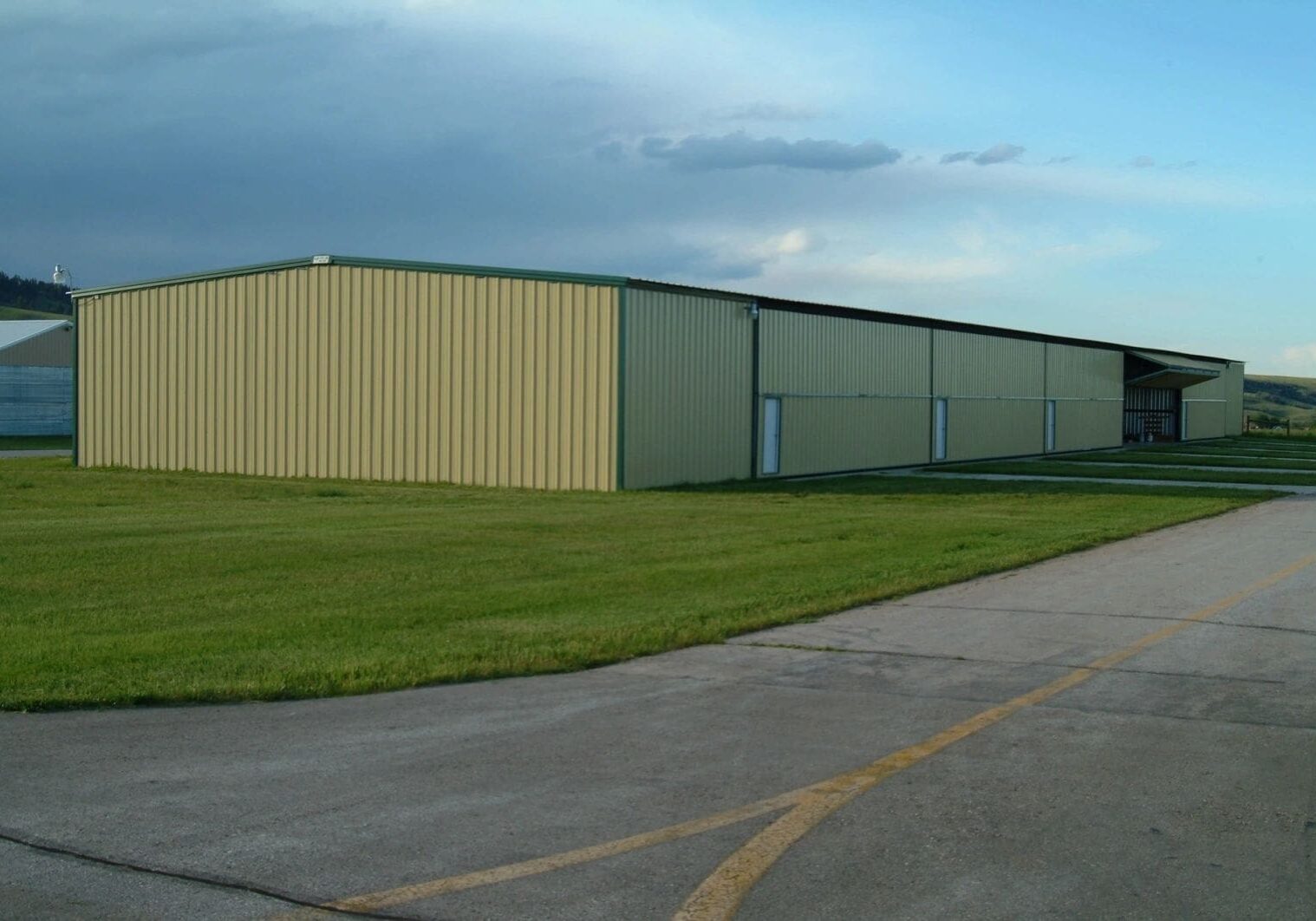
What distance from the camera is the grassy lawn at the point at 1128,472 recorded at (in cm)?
3559

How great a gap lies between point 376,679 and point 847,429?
1177 inches

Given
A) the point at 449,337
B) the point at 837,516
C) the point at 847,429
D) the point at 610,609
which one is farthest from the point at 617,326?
the point at 610,609

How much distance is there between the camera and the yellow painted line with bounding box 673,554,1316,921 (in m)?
5.33

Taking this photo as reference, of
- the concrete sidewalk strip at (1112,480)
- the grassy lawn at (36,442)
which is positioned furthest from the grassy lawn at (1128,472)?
the grassy lawn at (36,442)

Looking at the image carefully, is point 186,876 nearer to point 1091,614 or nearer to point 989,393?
point 1091,614

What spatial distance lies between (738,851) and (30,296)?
517 feet

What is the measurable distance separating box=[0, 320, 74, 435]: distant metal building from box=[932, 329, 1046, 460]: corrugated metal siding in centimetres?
3752

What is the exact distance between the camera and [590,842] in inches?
236

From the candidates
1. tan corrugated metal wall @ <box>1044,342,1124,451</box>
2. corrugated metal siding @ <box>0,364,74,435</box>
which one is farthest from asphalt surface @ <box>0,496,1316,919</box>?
corrugated metal siding @ <box>0,364,74,435</box>

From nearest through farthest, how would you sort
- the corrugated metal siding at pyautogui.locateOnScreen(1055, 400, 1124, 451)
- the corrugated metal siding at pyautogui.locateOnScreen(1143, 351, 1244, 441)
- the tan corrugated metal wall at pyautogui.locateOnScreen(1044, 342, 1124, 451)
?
the tan corrugated metal wall at pyautogui.locateOnScreen(1044, 342, 1124, 451), the corrugated metal siding at pyautogui.locateOnScreen(1055, 400, 1124, 451), the corrugated metal siding at pyautogui.locateOnScreen(1143, 351, 1244, 441)

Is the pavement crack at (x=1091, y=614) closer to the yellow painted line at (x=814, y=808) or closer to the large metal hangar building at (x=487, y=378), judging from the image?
the yellow painted line at (x=814, y=808)

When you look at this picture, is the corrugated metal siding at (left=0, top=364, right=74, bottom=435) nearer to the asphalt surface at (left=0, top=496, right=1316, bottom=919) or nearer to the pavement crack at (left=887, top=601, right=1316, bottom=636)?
the pavement crack at (left=887, top=601, right=1316, bottom=636)

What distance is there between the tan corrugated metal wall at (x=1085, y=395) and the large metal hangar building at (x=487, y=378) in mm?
12457

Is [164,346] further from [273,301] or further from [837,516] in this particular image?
[837,516]
